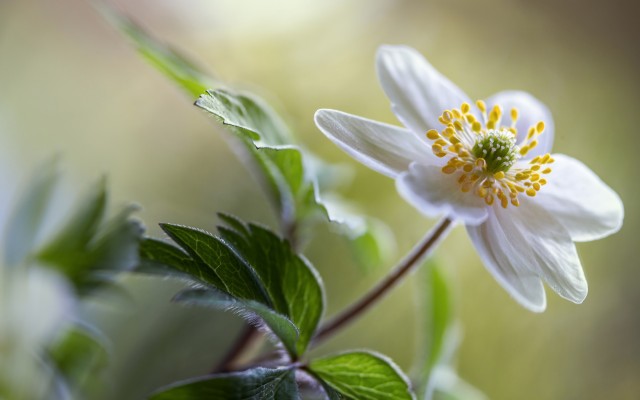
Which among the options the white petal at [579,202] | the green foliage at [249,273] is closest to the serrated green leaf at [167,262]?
the green foliage at [249,273]

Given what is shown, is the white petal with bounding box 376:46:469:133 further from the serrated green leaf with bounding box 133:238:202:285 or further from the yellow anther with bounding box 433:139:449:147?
the serrated green leaf with bounding box 133:238:202:285

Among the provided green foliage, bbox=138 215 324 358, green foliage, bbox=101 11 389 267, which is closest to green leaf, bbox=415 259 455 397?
green foliage, bbox=101 11 389 267

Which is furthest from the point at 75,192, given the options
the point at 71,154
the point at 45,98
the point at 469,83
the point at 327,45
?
the point at 469,83

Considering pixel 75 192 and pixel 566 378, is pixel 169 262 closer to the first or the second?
pixel 75 192

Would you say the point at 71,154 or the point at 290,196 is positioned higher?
Result: the point at 290,196

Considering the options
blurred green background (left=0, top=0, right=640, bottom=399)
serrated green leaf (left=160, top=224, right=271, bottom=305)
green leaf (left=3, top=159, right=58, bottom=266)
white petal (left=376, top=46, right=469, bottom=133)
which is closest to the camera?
serrated green leaf (left=160, top=224, right=271, bottom=305)

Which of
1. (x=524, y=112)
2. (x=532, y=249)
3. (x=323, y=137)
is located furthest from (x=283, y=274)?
(x=323, y=137)
